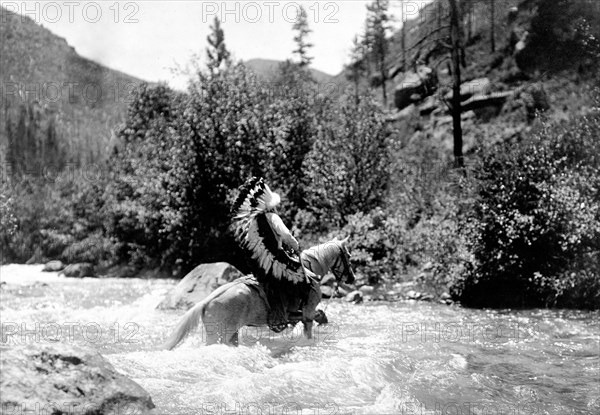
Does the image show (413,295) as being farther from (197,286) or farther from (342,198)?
(342,198)

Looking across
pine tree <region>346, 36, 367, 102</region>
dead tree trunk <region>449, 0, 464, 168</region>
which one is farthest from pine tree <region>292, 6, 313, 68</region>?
dead tree trunk <region>449, 0, 464, 168</region>

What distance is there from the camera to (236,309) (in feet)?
26.3

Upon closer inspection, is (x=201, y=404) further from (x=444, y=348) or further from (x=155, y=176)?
(x=155, y=176)

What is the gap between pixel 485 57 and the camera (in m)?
55.5

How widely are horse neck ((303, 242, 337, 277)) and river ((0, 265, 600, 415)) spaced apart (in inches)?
39.1

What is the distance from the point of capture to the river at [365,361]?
236 inches

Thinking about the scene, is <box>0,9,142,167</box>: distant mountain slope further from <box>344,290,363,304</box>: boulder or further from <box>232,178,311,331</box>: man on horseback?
<box>232,178,311,331</box>: man on horseback

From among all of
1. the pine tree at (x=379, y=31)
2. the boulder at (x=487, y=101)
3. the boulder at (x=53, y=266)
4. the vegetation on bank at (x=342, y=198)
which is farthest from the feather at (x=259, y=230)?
the pine tree at (x=379, y=31)

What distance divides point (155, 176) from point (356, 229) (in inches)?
386

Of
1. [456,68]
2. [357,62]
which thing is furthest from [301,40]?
[456,68]

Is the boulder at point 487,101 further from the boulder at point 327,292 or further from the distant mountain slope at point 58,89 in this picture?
the boulder at point 327,292

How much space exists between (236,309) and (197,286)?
6034mm

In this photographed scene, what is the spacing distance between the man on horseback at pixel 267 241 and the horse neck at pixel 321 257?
65 cm

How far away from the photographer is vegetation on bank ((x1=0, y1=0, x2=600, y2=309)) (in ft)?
46.3
